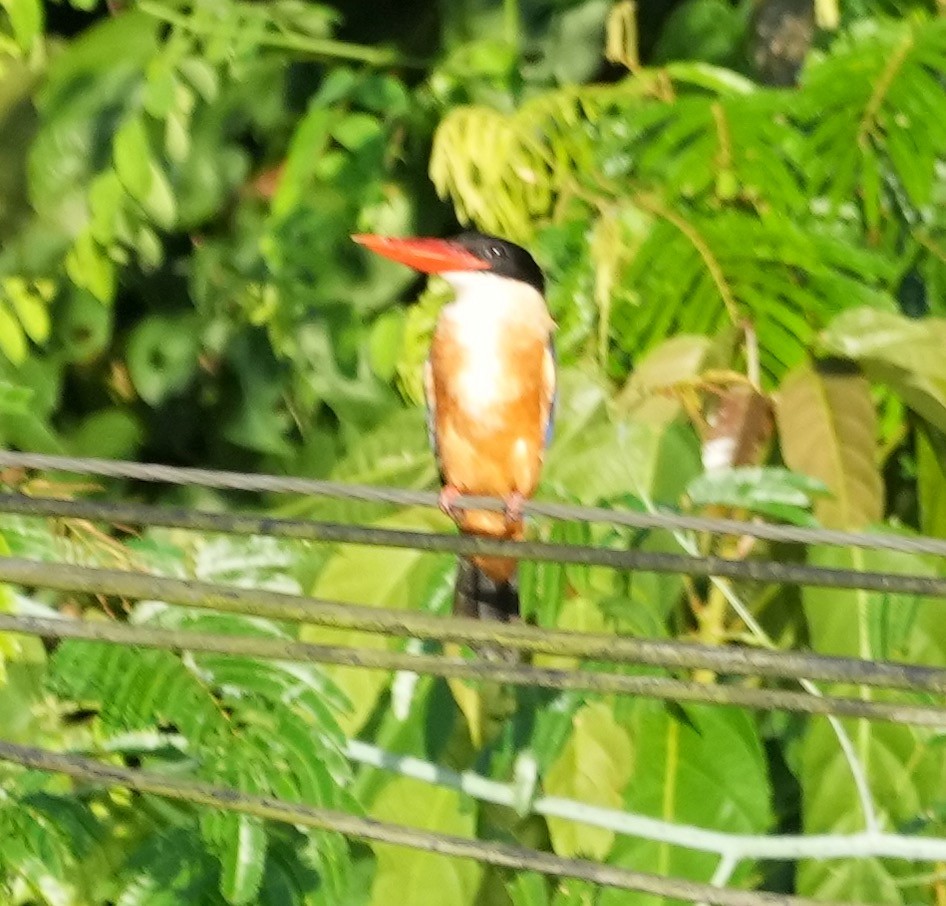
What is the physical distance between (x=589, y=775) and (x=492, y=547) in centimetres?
71

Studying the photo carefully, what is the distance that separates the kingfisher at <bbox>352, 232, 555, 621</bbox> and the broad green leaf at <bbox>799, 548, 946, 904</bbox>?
419 millimetres

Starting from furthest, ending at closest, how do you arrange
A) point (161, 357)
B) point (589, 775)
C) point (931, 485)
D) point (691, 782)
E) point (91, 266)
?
point (161, 357) → point (91, 266) → point (931, 485) → point (589, 775) → point (691, 782)

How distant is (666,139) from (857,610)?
0.75 meters

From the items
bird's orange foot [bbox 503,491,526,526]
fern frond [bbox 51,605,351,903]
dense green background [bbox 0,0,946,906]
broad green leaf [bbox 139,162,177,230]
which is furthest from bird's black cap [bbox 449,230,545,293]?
fern frond [bbox 51,605,351,903]

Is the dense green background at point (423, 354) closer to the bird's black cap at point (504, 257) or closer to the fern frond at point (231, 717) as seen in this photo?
the fern frond at point (231, 717)

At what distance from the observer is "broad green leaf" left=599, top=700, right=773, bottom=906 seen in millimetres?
1903

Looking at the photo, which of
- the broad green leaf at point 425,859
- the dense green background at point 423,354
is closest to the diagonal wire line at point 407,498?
the dense green background at point 423,354

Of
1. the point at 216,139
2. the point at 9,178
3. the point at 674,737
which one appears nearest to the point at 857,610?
the point at 674,737

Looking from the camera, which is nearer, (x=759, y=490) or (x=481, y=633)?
(x=481, y=633)

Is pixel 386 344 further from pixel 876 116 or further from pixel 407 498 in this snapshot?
pixel 407 498

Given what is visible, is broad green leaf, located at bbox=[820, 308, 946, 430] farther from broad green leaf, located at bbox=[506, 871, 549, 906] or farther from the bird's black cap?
broad green leaf, located at bbox=[506, 871, 549, 906]

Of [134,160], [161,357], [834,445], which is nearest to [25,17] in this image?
[134,160]

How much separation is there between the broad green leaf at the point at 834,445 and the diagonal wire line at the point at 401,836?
0.77 meters

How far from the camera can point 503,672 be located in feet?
4.53
